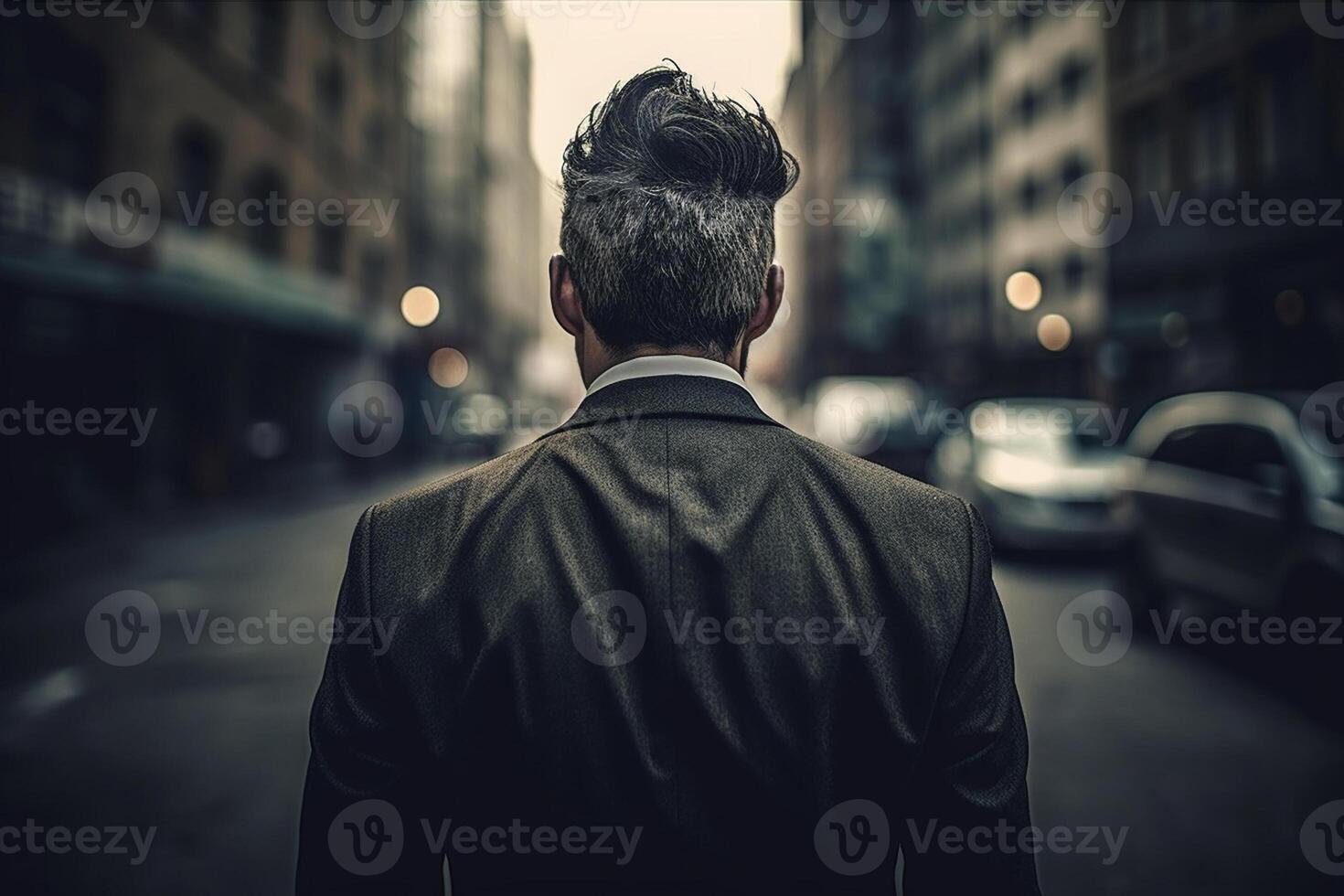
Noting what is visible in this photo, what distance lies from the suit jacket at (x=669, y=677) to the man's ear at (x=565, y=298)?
155 mm

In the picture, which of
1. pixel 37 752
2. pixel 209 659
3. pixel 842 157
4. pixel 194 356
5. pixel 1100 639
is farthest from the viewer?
pixel 842 157

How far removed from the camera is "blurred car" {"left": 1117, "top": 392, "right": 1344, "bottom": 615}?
18.1 ft

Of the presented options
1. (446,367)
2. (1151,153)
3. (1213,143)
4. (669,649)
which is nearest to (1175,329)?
(1213,143)

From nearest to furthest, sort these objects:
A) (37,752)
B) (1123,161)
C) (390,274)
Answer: (37,752), (1123,161), (390,274)

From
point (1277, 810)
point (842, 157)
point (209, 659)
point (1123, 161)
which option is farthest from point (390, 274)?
point (842, 157)

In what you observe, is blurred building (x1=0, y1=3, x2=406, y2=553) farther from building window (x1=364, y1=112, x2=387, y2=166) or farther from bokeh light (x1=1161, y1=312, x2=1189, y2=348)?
bokeh light (x1=1161, y1=312, x2=1189, y2=348)

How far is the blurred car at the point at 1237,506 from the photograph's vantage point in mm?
5523

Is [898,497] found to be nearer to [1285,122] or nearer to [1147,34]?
[1285,122]

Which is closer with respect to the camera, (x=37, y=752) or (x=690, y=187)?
(x=690, y=187)

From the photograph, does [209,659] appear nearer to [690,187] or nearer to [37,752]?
[37,752]

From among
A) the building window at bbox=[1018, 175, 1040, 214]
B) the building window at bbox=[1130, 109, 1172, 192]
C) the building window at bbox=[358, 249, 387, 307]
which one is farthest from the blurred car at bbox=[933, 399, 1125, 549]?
the building window at bbox=[1018, 175, 1040, 214]

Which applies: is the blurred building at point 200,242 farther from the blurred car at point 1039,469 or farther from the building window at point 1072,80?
the building window at point 1072,80

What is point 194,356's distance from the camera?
17.0 m

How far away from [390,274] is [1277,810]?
96.1ft
